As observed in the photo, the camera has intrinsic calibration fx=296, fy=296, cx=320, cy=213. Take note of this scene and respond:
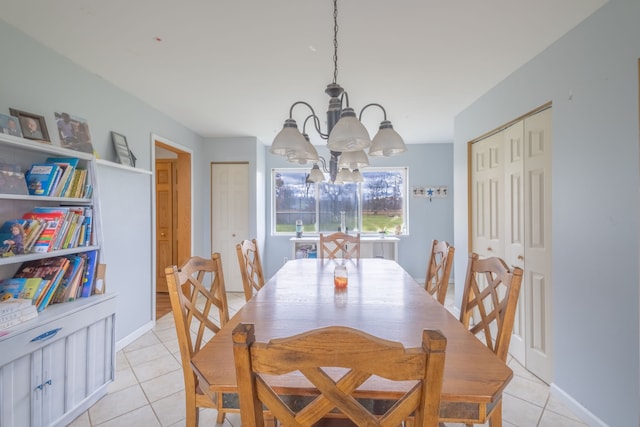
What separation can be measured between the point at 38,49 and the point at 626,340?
3988mm

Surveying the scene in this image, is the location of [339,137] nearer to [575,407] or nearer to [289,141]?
[289,141]

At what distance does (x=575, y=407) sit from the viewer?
1.86 meters

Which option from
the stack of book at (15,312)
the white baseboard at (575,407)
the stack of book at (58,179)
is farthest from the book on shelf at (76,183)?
the white baseboard at (575,407)

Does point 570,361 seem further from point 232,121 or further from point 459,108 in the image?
point 232,121

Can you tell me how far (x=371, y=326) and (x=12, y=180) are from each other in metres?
2.08

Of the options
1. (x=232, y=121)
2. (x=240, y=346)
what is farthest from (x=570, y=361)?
(x=232, y=121)

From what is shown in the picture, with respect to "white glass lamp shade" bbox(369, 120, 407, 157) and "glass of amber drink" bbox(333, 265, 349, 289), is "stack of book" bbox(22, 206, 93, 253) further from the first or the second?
"white glass lamp shade" bbox(369, 120, 407, 157)

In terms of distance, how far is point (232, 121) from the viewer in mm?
3775

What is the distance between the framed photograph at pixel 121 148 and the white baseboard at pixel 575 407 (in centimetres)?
388

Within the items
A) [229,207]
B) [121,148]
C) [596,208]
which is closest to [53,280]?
[121,148]

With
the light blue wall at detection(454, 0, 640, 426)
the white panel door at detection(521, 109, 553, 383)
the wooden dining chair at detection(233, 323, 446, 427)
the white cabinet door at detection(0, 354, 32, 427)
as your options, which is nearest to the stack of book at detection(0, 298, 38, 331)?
the white cabinet door at detection(0, 354, 32, 427)

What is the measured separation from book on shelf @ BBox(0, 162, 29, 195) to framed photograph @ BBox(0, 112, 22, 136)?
0.21 m

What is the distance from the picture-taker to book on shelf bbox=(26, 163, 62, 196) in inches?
70.0

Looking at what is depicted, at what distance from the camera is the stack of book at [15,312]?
146 cm
